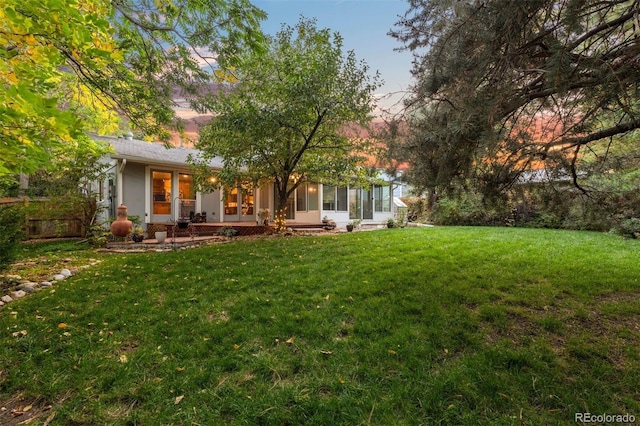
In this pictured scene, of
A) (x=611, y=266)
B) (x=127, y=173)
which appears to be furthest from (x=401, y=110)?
(x=127, y=173)

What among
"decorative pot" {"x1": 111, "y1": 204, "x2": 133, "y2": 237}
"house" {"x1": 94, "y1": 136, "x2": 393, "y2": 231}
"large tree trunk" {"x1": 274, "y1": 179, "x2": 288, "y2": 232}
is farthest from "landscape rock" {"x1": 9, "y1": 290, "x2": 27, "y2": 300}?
"large tree trunk" {"x1": 274, "y1": 179, "x2": 288, "y2": 232}

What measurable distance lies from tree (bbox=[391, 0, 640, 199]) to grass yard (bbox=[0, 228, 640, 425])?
1.80 m

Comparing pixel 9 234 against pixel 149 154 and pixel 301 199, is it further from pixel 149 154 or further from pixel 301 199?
pixel 301 199

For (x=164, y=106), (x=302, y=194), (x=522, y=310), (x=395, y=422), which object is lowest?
(x=395, y=422)

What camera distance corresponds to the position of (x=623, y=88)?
2393 mm

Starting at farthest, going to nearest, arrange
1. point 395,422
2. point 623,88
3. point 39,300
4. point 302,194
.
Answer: point 302,194 → point 39,300 → point 623,88 → point 395,422

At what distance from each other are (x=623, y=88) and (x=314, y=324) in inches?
148

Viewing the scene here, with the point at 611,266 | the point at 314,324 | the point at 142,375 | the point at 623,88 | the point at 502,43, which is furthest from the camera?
the point at 611,266

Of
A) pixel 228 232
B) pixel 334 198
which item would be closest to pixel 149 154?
pixel 228 232

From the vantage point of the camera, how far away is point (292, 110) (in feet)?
27.0

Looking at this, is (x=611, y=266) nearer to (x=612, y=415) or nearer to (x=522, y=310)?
(x=522, y=310)

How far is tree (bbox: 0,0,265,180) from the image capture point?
7.97ft

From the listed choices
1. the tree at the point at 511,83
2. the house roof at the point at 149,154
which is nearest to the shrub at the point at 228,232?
the house roof at the point at 149,154

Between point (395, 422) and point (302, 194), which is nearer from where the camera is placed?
point (395, 422)
